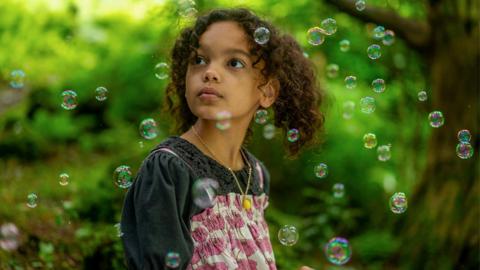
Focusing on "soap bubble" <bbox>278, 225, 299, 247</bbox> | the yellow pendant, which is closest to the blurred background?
"soap bubble" <bbox>278, 225, 299, 247</bbox>

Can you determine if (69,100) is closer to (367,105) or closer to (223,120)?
(223,120)

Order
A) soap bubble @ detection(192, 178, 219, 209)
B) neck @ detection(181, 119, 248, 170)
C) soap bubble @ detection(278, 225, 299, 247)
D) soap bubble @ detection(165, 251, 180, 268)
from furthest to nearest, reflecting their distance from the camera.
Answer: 1. soap bubble @ detection(278, 225, 299, 247)
2. neck @ detection(181, 119, 248, 170)
3. soap bubble @ detection(192, 178, 219, 209)
4. soap bubble @ detection(165, 251, 180, 268)

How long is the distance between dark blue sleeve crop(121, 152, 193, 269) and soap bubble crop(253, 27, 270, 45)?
1.72ft

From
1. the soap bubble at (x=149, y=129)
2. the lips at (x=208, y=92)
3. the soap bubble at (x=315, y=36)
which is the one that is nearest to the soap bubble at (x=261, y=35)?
the lips at (x=208, y=92)

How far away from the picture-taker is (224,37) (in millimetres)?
2443

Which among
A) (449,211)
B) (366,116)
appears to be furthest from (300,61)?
(366,116)

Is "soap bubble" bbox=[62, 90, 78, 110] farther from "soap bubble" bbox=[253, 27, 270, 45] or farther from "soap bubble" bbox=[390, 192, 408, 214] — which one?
"soap bubble" bbox=[390, 192, 408, 214]

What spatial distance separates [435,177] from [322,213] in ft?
4.05

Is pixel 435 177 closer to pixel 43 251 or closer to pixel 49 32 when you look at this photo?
pixel 43 251

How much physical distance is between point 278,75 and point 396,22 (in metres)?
2.24

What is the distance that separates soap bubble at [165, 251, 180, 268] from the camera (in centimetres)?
209

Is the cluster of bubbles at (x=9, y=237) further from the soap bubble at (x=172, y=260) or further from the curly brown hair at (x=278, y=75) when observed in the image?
the soap bubble at (x=172, y=260)

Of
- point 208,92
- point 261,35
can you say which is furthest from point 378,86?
point 208,92

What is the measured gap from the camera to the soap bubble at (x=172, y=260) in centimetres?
209
